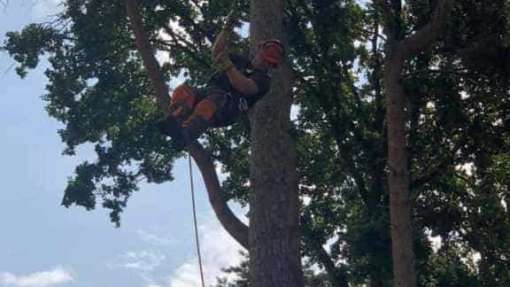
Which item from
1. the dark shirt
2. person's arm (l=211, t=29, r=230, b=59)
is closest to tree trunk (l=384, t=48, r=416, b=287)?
the dark shirt

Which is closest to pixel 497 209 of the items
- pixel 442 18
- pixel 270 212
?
pixel 442 18

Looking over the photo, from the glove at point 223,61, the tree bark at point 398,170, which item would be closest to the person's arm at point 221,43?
the glove at point 223,61

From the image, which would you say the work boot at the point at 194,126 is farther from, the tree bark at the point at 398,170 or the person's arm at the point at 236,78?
the tree bark at the point at 398,170

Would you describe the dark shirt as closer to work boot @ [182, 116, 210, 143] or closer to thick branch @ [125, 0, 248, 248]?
work boot @ [182, 116, 210, 143]

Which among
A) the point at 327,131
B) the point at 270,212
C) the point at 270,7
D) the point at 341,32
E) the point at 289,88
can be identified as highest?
the point at 341,32

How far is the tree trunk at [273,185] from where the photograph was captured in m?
6.53

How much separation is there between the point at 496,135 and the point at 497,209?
1727mm

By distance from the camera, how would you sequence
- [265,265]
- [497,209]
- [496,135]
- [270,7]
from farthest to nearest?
[497,209]
[496,135]
[270,7]
[265,265]

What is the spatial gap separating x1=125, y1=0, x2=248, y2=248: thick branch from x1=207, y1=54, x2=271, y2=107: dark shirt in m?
0.79

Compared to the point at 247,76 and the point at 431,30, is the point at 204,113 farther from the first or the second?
the point at 431,30

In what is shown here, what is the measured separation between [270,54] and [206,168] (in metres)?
1.61

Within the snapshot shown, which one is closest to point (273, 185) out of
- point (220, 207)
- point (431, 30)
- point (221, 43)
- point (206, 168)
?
point (206, 168)

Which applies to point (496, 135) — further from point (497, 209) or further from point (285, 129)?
point (285, 129)

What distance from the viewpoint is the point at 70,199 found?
1369cm
